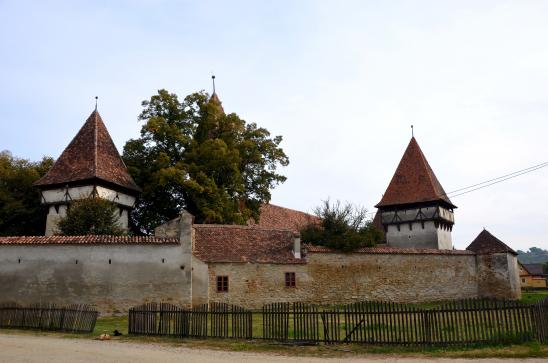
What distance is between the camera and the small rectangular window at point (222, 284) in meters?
25.6

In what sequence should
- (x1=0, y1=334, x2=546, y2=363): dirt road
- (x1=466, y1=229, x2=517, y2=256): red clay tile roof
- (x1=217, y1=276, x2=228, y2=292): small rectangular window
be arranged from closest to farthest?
(x1=0, y1=334, x2=546, y2=363): dirt road
(x1=217, y1=276, x2=228, y2=292): small rectangular window
(x1=466, y1=229, x2=517, y2=256): red clay tile roof

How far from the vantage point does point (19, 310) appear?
19.0 m

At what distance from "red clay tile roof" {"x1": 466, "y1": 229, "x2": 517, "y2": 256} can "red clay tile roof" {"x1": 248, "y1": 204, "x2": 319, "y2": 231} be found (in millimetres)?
12461

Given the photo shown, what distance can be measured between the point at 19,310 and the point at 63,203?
12622mm

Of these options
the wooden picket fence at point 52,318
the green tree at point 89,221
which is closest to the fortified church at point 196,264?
the green tree at point 89,221

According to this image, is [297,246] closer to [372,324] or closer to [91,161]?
[372,324]

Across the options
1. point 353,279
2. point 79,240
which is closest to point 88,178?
point 79,240

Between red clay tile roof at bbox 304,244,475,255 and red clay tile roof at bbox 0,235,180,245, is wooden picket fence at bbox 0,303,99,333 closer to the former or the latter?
red clay tile roof at bbox 0,235,180,245

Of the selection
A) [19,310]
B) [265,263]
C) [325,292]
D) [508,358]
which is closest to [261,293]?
[265,263]

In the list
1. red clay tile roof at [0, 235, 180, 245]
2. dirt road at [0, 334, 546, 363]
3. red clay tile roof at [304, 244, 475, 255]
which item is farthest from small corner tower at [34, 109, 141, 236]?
dirt road at [0, 334, 546, 363]

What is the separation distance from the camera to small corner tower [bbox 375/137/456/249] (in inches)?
1558

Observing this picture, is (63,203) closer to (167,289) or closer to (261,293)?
(167,289)

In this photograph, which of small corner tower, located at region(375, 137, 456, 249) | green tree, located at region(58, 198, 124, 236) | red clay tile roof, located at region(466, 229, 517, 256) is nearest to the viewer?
green tree, located at region(58, 198, 124, 236)

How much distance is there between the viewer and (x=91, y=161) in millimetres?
31781
